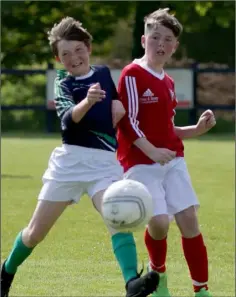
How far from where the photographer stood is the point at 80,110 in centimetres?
646

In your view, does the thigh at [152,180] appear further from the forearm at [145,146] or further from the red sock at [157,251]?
the red sock at [157,251]

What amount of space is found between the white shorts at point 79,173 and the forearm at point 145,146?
23 centimetres

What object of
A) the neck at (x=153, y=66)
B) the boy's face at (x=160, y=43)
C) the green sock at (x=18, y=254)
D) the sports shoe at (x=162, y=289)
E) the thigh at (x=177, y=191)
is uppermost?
the boy's face at (x=160, y=43)

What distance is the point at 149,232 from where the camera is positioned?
23.8 ft

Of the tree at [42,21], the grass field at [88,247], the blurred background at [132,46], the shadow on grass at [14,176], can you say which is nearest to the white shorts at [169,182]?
the grass field at [88,247]

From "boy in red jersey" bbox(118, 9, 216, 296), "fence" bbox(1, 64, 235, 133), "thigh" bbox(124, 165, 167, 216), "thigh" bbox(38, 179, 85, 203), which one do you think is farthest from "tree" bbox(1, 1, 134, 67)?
"thigh" bbox(38, 179, 85, 203)

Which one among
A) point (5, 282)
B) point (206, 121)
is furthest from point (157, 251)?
point (5, 282)

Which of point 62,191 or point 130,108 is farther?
point 130,108

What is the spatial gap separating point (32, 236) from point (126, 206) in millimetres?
762

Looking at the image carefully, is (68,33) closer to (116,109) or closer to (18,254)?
(116,109)

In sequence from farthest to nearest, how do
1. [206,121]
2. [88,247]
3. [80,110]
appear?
[88,247], [206,121], [80,110]

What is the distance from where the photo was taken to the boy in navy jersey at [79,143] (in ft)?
21.8

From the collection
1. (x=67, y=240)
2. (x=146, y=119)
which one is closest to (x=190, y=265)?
(x=146, y=119)

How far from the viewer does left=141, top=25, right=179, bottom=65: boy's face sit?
6.97 m
